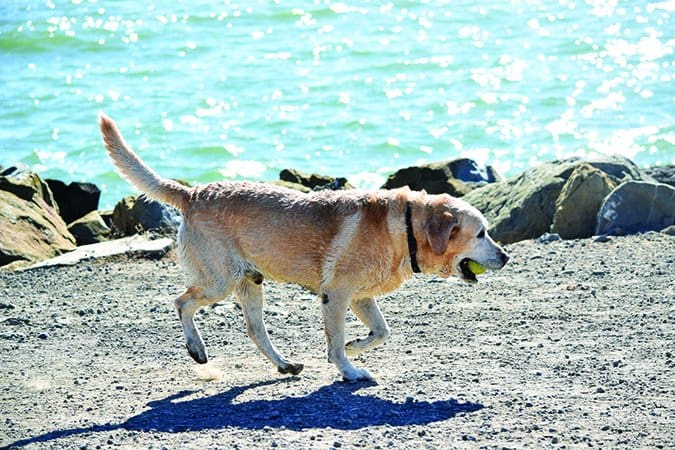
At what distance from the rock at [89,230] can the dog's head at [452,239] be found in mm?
7498

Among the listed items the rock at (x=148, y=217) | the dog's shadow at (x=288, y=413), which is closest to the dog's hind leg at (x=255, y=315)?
the dog's shadow at (x=288, y=413)

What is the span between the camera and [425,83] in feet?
90.1

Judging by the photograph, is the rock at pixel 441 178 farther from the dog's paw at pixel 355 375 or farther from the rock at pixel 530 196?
the dog's paw at pixel 355 375

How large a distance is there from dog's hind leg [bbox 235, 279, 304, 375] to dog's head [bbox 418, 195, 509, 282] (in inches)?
53.1

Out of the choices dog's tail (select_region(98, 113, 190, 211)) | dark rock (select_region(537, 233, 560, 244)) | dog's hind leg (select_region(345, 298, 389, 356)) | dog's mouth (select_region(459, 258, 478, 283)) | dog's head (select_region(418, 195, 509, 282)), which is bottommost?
dark rock (select_region(537, 233, 560, 244))

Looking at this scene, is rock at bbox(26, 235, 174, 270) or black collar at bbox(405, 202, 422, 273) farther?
rock at bbox(26, 235, 174, 270)

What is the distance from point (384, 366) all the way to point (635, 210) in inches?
203

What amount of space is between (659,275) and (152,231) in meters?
5.99

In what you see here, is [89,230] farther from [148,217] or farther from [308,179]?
[308,179]

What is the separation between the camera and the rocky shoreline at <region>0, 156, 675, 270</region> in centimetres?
1348

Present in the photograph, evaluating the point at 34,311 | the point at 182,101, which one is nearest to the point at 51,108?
the point at 182,101

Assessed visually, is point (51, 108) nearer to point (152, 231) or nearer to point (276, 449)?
point (152, 231)

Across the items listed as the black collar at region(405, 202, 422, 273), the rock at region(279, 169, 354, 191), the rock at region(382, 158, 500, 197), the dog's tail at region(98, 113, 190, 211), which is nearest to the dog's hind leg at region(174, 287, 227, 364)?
the dog's tail at region(98, 113, 190, 211)

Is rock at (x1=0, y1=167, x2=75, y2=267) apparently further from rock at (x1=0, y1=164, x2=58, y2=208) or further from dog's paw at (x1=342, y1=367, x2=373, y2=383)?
dog's paw at (x1=342, y1=367, x2=373, y2=383)
